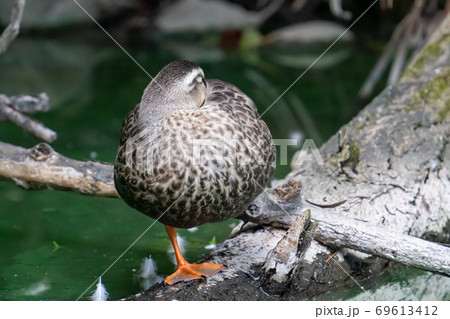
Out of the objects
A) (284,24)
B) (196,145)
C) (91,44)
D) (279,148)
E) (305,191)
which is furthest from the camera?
(284,24)

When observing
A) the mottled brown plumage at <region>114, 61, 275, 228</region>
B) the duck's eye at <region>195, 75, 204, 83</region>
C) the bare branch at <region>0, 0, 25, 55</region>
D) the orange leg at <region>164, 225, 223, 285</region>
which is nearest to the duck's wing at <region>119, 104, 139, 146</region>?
the mottled brown plumage at <region>114, 61, 275, 228</region>

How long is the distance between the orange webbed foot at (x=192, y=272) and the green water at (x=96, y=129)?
42cm

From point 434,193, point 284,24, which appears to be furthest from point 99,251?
point 284,24

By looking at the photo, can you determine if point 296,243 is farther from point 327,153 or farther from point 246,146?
point 327,153

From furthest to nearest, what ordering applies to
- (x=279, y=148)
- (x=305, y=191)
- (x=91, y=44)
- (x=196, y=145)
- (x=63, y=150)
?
(x=91, y=44) → (x=279, y=148) → (x=63, y=150) → (x=305, y=191) → (x=196, y=145)

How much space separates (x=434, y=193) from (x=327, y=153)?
685mm

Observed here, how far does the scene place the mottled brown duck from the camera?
2.59 meters

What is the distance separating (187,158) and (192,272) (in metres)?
0.59

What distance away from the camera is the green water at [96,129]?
341cm

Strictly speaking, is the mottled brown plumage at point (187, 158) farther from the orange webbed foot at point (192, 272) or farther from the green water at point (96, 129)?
the green water at point (96, 129)

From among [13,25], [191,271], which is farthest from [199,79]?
[13,25]

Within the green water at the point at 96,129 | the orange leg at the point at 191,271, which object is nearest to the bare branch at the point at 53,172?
the green water at the point at 96,129

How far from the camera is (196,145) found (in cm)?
260

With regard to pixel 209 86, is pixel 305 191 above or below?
below
